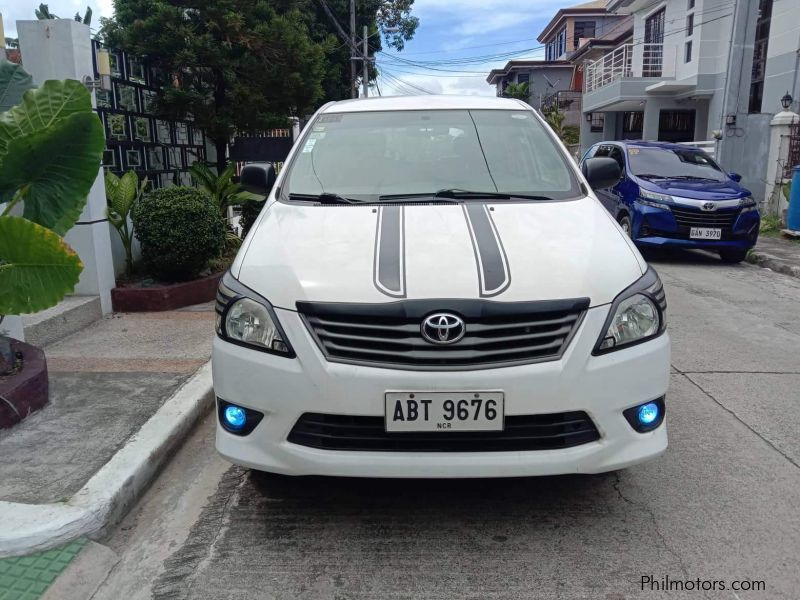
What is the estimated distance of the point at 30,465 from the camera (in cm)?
332

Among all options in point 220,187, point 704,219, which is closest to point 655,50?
point 704,219

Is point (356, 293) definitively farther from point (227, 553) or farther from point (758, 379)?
point (758, 379)

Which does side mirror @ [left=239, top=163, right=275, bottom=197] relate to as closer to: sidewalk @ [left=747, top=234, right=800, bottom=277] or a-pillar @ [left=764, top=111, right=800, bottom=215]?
sidewalk @ [left=747, top=234, right=800, bottom=277]

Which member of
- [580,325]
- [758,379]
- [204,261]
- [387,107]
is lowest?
[758,379]

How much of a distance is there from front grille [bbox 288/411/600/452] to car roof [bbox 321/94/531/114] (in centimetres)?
242

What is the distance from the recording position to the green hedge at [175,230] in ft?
21.3

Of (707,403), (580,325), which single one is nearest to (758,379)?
(707,403)

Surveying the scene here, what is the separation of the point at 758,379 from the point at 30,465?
4528 mm

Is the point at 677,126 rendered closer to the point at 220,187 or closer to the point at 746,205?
the point at 746,205

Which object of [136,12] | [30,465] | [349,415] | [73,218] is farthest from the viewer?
[136,12]

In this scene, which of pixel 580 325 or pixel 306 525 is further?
pixel 306 525

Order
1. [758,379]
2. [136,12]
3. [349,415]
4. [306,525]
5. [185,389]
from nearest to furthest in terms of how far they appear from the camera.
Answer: [349,415], [306,525], [185,389], [758,379], [136,12]

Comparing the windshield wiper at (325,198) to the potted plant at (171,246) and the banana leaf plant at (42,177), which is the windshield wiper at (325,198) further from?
the potted plant at (171,246)

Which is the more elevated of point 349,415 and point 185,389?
point 349,415
